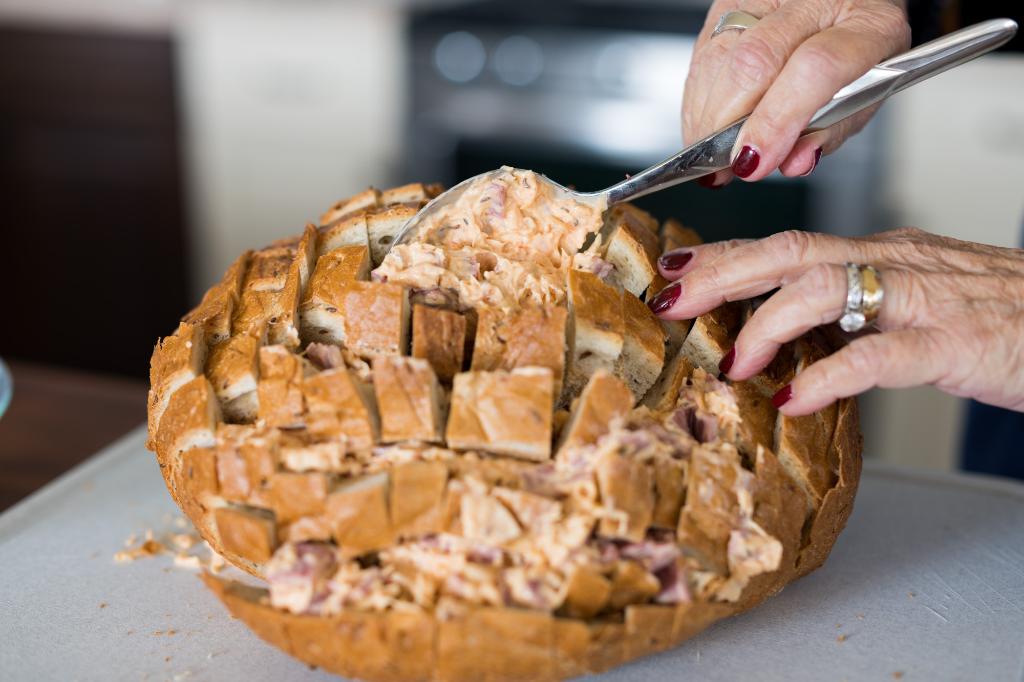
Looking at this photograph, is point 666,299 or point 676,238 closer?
point 666,299

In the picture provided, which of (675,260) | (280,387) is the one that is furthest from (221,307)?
(675,260)

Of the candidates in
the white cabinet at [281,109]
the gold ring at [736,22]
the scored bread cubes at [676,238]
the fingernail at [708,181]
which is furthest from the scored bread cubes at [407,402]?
the white cabinet at [281,109]

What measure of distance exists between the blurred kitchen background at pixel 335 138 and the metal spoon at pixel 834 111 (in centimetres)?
156

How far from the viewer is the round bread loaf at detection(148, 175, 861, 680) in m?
1.00

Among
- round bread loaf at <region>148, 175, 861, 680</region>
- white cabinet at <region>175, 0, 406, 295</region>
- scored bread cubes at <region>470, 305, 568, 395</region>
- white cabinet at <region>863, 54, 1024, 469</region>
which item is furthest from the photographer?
white cabinet at <region>175, 0, 406, 295</region>

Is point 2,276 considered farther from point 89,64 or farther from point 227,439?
point 227,439

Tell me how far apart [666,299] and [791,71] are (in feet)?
0.99

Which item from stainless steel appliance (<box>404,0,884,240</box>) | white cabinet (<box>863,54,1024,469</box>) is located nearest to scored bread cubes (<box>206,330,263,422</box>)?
stainless steel appliance (<box>404,0,884,240</box>)

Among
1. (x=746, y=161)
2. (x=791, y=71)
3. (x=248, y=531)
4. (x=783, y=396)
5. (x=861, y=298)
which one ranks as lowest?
(x=248, y=531)

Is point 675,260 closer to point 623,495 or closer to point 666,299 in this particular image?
point 666,299

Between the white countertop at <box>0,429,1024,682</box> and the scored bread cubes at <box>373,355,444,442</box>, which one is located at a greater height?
the scored bread cubes at <box>373,355,444,442</box>

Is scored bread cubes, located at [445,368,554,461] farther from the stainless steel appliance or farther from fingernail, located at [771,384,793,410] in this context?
the stainless steel appliance

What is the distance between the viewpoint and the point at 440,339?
3.71 ft

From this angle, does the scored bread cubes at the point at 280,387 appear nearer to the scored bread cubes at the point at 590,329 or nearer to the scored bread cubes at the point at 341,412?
the scored bread cubes at the point at 341,412
